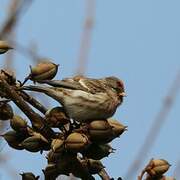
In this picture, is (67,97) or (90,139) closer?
(90,139)

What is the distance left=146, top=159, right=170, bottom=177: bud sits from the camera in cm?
203

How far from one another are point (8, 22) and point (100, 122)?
122 cm

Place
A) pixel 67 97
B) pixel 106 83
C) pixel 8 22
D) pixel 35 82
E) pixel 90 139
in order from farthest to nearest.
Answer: pixel 8 22
pixel 106 83
pixel 67 97
pixel 35 82
pixel 90 139

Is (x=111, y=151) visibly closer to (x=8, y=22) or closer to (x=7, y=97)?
(x=7, y=97)

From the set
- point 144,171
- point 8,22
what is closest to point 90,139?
point 144,171

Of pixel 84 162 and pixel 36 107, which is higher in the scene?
pixel 36 107

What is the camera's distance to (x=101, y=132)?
1.99 m

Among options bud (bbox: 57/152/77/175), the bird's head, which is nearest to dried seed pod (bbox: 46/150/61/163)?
bud (bbox: 57/152/77/175)

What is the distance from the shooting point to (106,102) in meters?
2.49

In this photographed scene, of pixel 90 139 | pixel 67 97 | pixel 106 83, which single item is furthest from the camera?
pixel 106 83

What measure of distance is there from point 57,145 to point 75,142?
59mm

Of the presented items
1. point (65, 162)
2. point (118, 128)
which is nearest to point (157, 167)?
point (118, 128)

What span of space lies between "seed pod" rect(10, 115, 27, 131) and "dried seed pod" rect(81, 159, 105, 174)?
9.3 inches

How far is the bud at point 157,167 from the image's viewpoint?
2.03 m
